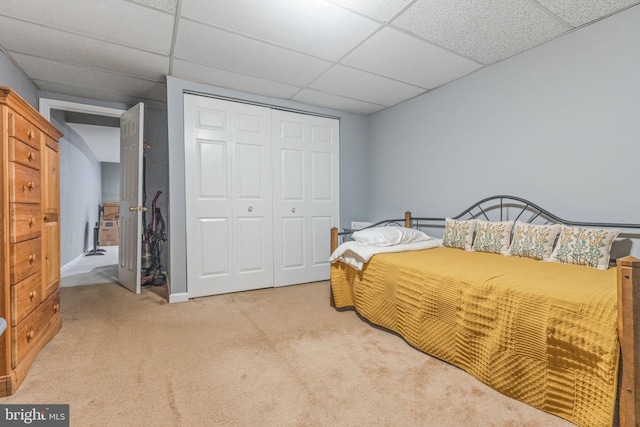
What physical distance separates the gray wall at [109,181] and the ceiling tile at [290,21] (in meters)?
8.27

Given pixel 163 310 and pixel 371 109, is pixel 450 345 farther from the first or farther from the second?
pixel 371 109

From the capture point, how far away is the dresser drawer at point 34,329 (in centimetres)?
152

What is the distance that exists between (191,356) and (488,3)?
9.23 ft

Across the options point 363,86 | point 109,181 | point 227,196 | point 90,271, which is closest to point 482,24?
point 363,86

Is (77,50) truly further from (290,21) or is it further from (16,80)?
(290,21)

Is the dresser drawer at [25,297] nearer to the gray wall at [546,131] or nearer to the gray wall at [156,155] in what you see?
the gray wall at [156,155]

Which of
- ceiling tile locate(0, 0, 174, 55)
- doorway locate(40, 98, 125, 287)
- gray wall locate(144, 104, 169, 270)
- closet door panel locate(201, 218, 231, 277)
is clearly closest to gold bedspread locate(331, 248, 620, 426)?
closet door panel locate(201, 218, 231, 277)

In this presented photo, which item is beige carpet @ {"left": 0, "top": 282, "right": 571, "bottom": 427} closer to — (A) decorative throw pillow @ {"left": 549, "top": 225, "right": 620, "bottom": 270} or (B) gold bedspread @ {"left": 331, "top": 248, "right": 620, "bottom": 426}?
(B) gold bedspread @ {"left": 331, "top": 248, "right": 620, "bottom": 426}

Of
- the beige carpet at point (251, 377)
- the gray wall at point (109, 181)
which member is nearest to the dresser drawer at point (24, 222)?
the beige carpet at point (251, 377)

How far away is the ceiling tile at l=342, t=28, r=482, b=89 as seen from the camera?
7.52ft

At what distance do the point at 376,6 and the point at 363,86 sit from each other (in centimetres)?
128

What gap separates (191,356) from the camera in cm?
184

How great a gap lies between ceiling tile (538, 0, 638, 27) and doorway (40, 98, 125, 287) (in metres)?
4.14

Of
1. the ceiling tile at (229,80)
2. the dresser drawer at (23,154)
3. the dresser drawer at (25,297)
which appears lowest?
the dresser drawer at (25,297)
